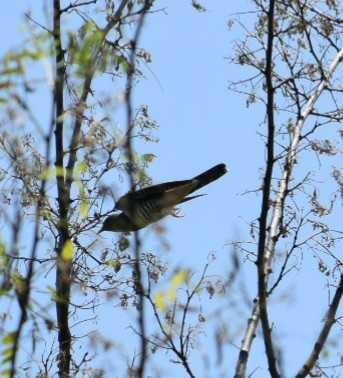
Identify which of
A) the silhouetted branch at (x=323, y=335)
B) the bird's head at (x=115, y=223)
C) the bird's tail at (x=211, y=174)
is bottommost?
the silhouetted branch at (x=323, y=335)

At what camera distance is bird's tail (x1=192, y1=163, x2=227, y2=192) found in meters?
5.34

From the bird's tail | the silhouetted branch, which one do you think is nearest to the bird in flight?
the bird's tail

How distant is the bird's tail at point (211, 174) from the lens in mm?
5345

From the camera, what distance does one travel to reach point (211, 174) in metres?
5.37

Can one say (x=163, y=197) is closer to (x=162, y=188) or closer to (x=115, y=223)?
(x=162, y=188)

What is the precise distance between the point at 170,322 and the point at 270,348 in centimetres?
40

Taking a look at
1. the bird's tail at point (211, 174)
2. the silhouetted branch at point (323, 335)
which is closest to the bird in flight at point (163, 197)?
the bird's tail at point (211, 174)

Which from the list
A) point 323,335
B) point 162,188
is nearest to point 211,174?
point 162,188

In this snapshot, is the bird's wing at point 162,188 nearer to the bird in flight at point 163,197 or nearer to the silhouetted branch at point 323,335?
the bird in flight at point 163,197

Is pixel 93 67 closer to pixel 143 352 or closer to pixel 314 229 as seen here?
pixel 143 352

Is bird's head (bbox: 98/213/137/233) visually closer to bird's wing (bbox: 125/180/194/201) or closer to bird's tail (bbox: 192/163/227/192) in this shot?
bird's wing (bbox: 125/180/194/201)

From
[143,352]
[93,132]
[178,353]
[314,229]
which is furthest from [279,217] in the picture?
[143,352]

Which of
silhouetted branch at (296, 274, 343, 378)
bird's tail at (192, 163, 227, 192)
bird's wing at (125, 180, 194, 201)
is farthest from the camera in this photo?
bird's tail at (192, 163, 227, 192)

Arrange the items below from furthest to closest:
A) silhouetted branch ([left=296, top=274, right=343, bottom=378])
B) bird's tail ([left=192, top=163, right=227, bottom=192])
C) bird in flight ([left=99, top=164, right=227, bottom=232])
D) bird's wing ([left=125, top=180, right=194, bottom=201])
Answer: bird's tail ([left=192, top=163, right=227, bottom=192])
bird's wing ([left=125, top=180, right=194, bottom=201])
bird in flight ([left=99, top=164, right=227, bottom=232])
silhouetted branch ([left=296, top=274, right=343, bottom=378])
